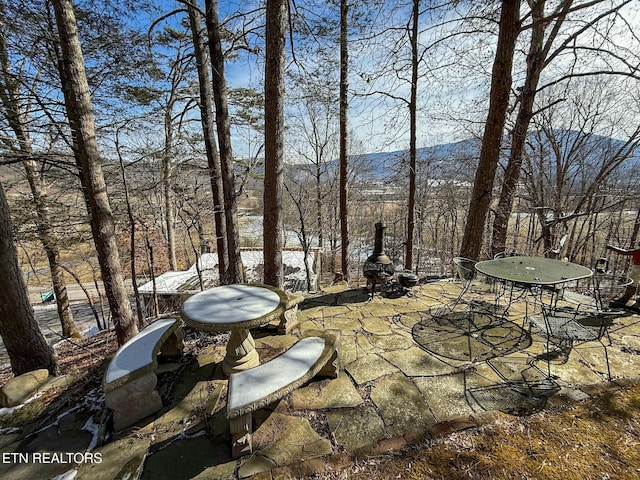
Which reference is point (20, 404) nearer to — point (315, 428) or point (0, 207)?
point (0, 207)

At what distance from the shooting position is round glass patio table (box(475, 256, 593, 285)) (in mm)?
2318

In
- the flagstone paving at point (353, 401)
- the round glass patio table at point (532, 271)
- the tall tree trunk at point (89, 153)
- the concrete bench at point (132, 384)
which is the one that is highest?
the tall tree trunk at point (89, 153)

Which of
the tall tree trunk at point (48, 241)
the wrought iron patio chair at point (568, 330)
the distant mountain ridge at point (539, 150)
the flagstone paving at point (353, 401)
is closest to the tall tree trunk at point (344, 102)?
the distant mountain ridge at point (539, 150)

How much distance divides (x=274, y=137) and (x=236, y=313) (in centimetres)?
207

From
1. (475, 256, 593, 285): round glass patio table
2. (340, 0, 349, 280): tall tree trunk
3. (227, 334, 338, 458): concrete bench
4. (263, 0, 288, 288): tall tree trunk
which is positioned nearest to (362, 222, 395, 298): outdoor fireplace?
(475, 256, 593, 285): round glass patio table

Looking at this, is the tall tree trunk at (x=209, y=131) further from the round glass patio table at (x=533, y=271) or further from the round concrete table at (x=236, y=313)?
the round glass patio table at (x=533, y=271)

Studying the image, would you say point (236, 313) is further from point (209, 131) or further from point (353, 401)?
point (209, 131)

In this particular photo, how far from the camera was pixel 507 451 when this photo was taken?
1592 millimetres

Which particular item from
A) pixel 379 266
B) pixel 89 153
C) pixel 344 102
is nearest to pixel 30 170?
pixel 89 153

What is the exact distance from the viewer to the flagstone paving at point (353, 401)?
162 centimetres

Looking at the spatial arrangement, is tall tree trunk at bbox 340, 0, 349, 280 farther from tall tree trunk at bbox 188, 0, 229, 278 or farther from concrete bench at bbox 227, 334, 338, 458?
concrete bench at bbox 227, 334, 338, 458

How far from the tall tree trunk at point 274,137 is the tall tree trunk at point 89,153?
1.85 metres

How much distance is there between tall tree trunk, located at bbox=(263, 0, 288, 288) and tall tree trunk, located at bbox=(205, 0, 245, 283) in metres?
1.10

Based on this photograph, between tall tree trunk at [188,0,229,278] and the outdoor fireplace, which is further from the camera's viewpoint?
tall tree trunk at [188,0,229,278]
